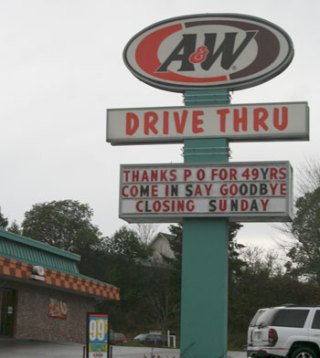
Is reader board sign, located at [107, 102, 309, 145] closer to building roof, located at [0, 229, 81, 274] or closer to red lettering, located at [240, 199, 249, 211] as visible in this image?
red lettering, located at [240, 199, 249, 211]

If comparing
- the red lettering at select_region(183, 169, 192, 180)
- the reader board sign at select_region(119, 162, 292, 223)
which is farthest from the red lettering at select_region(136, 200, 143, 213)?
the red lettering at select_region(183, 169, 192, 180)

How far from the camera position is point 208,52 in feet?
63.2

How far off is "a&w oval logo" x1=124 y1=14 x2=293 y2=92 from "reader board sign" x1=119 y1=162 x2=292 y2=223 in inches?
93.9

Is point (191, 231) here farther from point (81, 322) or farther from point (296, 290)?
point (296, 290)

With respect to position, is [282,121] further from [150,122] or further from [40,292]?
[40,292]

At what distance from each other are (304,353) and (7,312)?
16157 mm

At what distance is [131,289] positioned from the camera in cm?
6756

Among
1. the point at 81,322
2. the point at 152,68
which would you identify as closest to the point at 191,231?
the point at 152,68

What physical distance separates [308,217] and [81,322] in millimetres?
19336

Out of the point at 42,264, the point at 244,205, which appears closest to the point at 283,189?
the point at 244,205

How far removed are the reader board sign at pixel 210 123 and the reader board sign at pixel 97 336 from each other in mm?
5208

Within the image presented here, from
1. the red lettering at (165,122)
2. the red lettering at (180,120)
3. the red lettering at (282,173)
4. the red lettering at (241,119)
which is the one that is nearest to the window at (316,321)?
the red lettering at (282,173)

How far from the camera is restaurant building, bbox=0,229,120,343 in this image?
94.6 feet

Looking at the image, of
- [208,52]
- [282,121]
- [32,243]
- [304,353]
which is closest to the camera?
[304,353]
